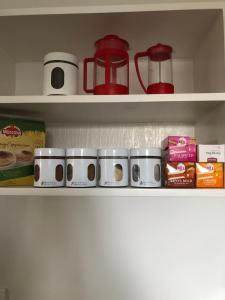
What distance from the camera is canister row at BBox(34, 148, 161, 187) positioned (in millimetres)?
806

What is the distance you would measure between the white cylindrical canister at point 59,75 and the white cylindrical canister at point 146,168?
0.83ft

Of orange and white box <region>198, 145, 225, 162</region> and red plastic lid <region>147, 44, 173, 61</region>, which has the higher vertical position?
red plastic lid <region>147, 44, 173, 61</region>

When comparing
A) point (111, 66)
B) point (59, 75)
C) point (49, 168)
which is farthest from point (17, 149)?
point (111, 66)

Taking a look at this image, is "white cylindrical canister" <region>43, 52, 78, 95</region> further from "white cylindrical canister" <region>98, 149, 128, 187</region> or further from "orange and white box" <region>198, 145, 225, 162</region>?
"orange and white box" <region>198, 145, 225, 162</region>

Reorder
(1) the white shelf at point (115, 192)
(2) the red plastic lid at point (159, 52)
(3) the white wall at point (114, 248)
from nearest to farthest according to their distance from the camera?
(1) the white shelf at point (115, 192)
(2) the red plastic lid at point (159, 52)
(3) the white wall at point (114, 248)

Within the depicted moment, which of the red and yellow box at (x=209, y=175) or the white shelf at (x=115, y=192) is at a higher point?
the red and yellow box at (x=209, y=175)

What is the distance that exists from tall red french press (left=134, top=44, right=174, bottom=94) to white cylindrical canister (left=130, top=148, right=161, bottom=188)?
18 cm

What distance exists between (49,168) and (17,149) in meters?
0.13

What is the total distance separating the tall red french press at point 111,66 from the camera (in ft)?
2.79

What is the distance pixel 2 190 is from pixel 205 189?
51cm

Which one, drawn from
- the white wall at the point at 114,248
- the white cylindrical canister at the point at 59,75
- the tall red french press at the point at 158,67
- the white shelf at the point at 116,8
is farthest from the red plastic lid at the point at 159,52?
the white wall at the point at 114,248

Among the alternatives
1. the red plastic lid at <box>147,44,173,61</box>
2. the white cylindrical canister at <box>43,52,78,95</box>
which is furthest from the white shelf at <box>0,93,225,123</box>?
the red plastic lid at <box>147,44,173,61</box>

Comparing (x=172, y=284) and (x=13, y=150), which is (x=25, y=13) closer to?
(x=13, y=150)

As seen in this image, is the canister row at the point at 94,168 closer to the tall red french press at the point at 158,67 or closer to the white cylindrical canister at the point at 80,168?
the white cylindrical canister at the point at 80,168
